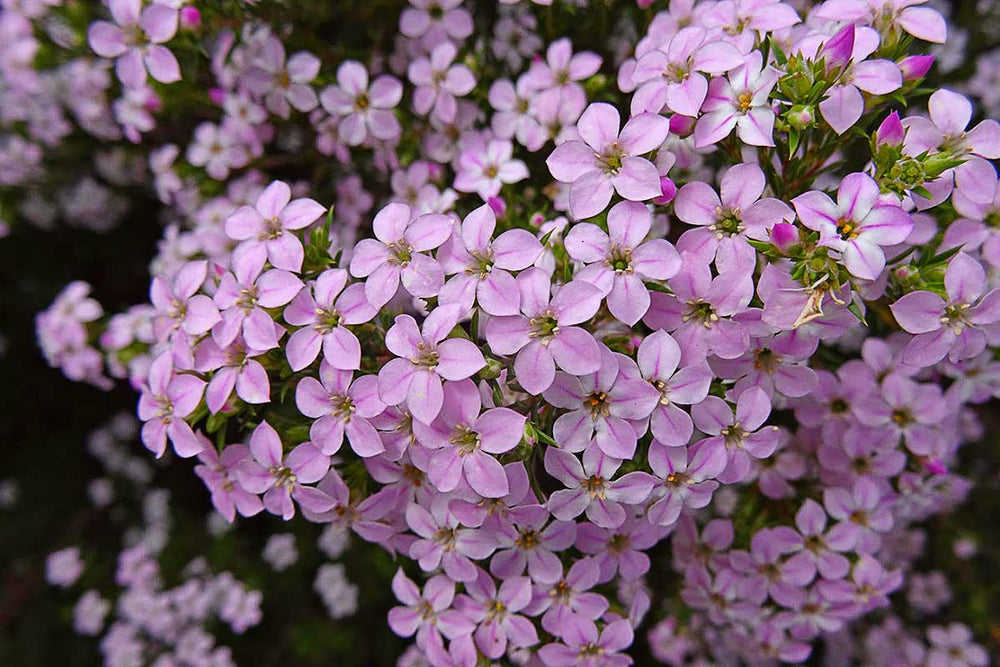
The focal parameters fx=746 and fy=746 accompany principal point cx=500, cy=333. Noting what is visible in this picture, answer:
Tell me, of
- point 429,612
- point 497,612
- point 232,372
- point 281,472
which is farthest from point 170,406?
point 497,612

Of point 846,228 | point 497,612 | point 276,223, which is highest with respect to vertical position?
point 846,228

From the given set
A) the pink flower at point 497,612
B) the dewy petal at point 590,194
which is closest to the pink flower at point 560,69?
the dewy petal at point 590,194

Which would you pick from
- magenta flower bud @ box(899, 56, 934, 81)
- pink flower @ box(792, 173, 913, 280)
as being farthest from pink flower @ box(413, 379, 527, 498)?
magenta flower bud @ box(899, 56, 934, 81)

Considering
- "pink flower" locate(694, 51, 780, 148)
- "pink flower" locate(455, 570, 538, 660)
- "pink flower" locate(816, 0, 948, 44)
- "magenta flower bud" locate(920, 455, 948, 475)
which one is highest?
"pink flower" locate(816, 0, 948, 44)

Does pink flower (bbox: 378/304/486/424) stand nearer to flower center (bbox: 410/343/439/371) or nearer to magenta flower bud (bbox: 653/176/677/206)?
flower center (bbox: 410/343/439/371)

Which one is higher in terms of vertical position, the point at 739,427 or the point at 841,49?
the point at 841,49

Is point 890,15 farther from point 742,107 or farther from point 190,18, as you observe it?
point 190,18
